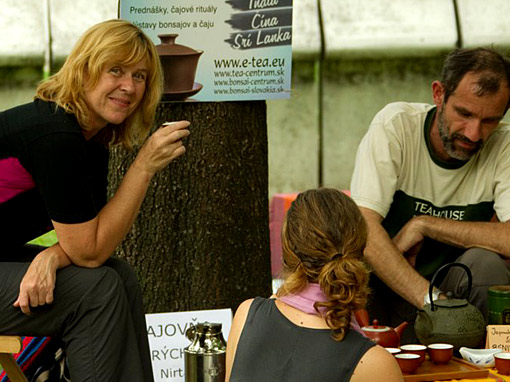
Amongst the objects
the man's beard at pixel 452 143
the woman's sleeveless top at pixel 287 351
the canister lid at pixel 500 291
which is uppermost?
the man's beard at pixel 452 143

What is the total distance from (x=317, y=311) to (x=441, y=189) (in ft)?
5.35

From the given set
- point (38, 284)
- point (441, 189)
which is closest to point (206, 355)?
point (38, 284)

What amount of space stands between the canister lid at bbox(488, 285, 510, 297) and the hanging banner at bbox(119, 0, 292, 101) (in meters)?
1.04

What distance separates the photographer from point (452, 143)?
10.7 ft

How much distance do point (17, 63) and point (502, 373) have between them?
6.13 m

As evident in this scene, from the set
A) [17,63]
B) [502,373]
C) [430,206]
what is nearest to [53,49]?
[17,63]

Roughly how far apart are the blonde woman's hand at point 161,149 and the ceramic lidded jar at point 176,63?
51 centimetres

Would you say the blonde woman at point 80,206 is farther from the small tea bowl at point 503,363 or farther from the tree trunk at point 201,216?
the small tea bowl at point 503,363

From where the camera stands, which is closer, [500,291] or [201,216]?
[500,291]

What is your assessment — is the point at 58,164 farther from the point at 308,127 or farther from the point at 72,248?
the point at 308,127

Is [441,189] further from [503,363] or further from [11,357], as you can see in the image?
[11,357]

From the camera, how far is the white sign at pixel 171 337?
9.64ft

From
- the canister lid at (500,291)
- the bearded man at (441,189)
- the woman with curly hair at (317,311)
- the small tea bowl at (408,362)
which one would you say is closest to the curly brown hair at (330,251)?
the woman with curly hair at (317,311)

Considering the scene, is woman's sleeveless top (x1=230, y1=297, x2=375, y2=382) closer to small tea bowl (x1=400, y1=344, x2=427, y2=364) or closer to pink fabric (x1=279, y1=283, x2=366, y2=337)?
pink fabric (x1=279, y1=283, x2=366, y2=337)
